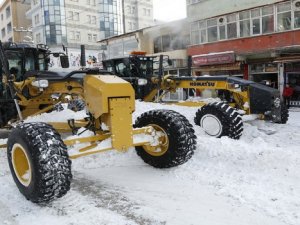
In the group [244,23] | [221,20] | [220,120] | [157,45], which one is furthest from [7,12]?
[220,120]

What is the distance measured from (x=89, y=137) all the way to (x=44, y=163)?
818 millimetres

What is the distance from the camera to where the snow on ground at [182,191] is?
4.12 meters

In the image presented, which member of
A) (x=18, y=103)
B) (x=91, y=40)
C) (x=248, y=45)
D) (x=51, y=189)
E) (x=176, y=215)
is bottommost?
(x=176, y=215)

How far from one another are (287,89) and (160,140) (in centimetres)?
1399

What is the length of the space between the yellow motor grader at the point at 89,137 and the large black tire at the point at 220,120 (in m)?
2.82

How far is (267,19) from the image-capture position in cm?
2023

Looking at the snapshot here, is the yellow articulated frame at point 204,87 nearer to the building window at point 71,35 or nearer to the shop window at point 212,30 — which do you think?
the shop window at point 212,30

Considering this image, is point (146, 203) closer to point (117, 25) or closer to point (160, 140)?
point (160, 140)

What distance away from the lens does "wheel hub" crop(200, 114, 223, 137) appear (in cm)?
852

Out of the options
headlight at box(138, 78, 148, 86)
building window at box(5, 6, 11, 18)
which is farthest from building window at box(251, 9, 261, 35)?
building window at box(5, 6, 11, 18)

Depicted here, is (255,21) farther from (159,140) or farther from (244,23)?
(159,140)

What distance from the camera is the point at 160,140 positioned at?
18.8 ft

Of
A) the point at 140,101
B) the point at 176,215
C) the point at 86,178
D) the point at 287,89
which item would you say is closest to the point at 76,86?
the point at 86,178

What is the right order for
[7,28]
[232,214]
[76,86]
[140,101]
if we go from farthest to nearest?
[7,28]
[140,101]
[76,86]
[232,214]
